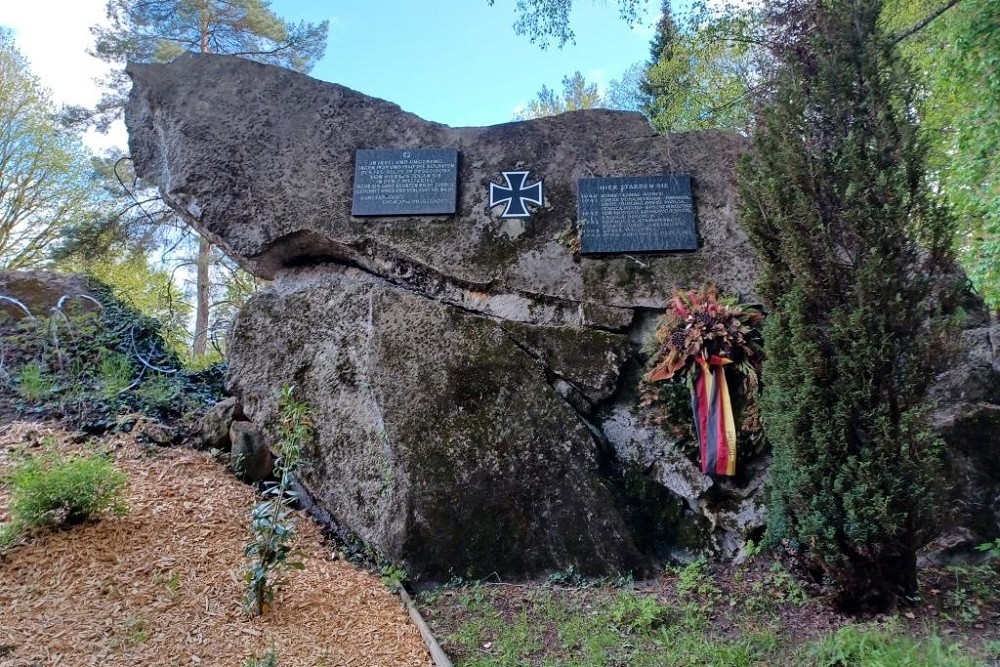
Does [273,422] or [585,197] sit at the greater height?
[585,197]

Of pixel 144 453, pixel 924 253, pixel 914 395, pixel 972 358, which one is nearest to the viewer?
pixel 914 395

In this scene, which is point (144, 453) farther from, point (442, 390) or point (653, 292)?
point (653, 292)

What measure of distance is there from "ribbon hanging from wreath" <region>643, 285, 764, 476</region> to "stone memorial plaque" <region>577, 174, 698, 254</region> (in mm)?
611

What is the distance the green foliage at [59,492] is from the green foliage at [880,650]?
360 centimetres

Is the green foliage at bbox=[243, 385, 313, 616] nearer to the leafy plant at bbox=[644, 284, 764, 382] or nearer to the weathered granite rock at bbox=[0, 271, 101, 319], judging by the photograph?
the leafy plant at bbox=[644, 284, 764, 382]

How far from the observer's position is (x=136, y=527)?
333 cm

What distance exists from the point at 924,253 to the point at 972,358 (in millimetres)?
1319

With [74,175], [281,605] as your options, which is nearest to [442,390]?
[281,605]

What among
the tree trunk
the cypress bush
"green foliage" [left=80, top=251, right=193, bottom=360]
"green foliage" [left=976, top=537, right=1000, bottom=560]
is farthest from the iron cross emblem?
the tree trunk

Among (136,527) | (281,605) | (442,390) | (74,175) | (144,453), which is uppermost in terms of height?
(74,175)

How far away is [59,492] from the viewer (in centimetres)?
308

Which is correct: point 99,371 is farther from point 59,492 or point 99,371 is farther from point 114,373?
point 59,492

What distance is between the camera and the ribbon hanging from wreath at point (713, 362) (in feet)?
12.6

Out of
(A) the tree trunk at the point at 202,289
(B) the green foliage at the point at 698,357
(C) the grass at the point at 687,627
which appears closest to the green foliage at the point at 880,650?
(C) the grass at the point at 687,627
